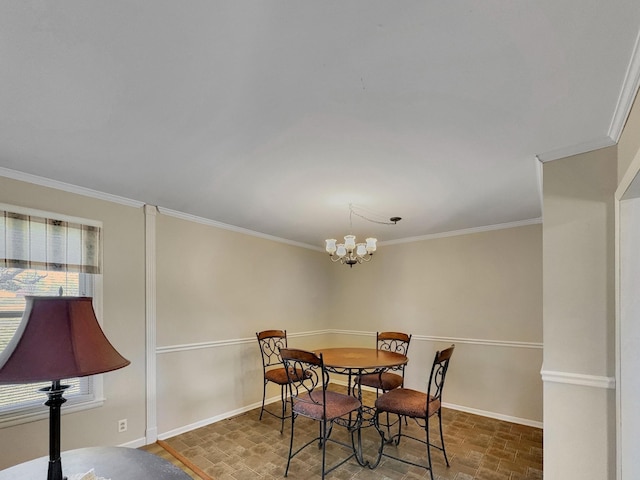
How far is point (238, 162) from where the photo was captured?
2.28 metres

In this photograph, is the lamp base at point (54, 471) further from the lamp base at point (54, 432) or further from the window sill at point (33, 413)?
the window sill at point (33, 413)

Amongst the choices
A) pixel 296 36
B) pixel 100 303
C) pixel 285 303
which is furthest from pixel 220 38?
→ pixel 285 303

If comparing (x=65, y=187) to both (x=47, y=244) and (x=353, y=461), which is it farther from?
(x=353, y=461)

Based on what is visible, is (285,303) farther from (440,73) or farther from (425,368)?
(440,73)

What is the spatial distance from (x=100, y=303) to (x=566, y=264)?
3622 millimetres

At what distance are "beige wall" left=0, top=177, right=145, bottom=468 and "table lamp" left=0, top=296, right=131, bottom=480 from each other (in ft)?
6.18

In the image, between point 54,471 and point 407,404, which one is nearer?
point 54,471

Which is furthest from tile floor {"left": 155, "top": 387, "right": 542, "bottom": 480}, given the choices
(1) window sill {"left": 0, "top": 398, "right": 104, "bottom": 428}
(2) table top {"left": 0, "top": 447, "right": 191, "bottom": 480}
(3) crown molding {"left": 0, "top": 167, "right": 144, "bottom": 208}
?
(3) crown molding {"left": 0, "top": 167, "right": 144, "bottom": 208}

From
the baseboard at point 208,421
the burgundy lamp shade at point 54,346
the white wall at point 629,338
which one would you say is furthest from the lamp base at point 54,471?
the white wall at point 629,338

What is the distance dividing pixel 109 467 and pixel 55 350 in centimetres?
61

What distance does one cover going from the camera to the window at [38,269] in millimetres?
2369

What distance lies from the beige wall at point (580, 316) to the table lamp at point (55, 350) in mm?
2457

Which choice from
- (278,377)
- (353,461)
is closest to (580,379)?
(353,461)

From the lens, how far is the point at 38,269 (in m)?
2.50
